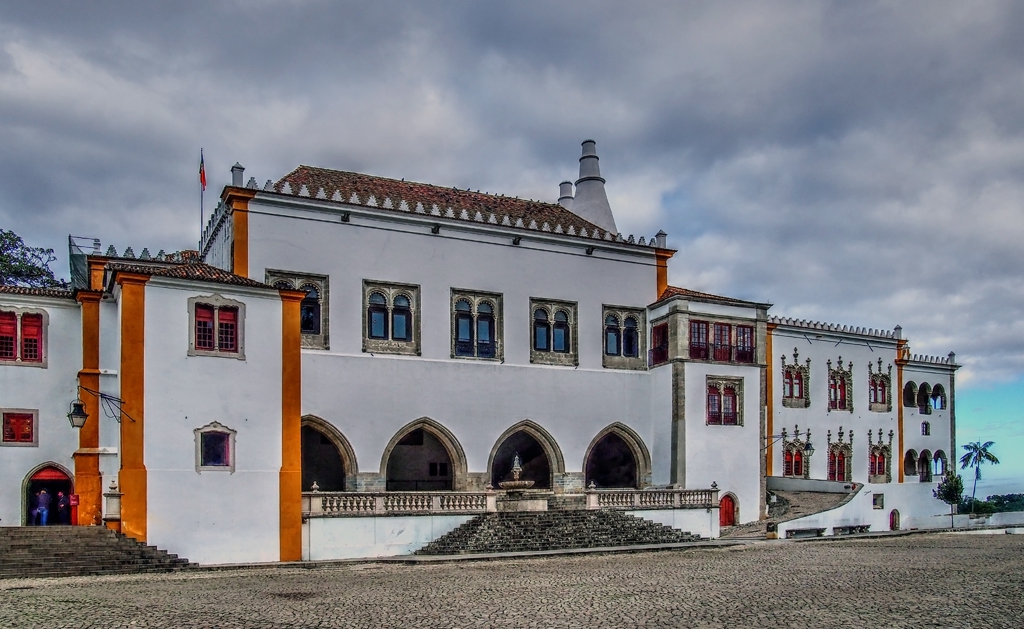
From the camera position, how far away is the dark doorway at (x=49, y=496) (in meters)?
20.9

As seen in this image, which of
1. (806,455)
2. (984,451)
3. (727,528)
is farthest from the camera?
(984,451)

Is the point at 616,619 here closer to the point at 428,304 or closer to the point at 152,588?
the point at 152,588

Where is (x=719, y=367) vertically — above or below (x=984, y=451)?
above

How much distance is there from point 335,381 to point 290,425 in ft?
13.0

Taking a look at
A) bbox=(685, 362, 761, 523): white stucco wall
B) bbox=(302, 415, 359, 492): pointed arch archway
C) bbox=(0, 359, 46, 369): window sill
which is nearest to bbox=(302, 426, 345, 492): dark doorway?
bbox=(302, 415, 359, 492): pointed arch archway

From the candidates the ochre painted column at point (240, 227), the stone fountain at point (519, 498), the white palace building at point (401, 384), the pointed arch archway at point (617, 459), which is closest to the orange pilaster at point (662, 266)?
the white palace building at point (401, 384)

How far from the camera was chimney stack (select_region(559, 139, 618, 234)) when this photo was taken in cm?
3281

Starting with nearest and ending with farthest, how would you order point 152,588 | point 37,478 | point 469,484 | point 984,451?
point 152,588, point 37,478, point 469,484, point 984,451

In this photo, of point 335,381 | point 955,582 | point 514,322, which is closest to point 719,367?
point 514,322

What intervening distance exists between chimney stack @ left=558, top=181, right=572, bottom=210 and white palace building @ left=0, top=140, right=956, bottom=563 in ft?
0.32

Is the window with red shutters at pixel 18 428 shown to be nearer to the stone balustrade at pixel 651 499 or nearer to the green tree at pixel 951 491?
the stone balustrade at pixel 651 499

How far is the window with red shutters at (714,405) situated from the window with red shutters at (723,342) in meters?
1.08

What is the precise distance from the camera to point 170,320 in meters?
19.5

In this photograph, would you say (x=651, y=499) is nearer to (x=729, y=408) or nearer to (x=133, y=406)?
(x=729, y=408)
